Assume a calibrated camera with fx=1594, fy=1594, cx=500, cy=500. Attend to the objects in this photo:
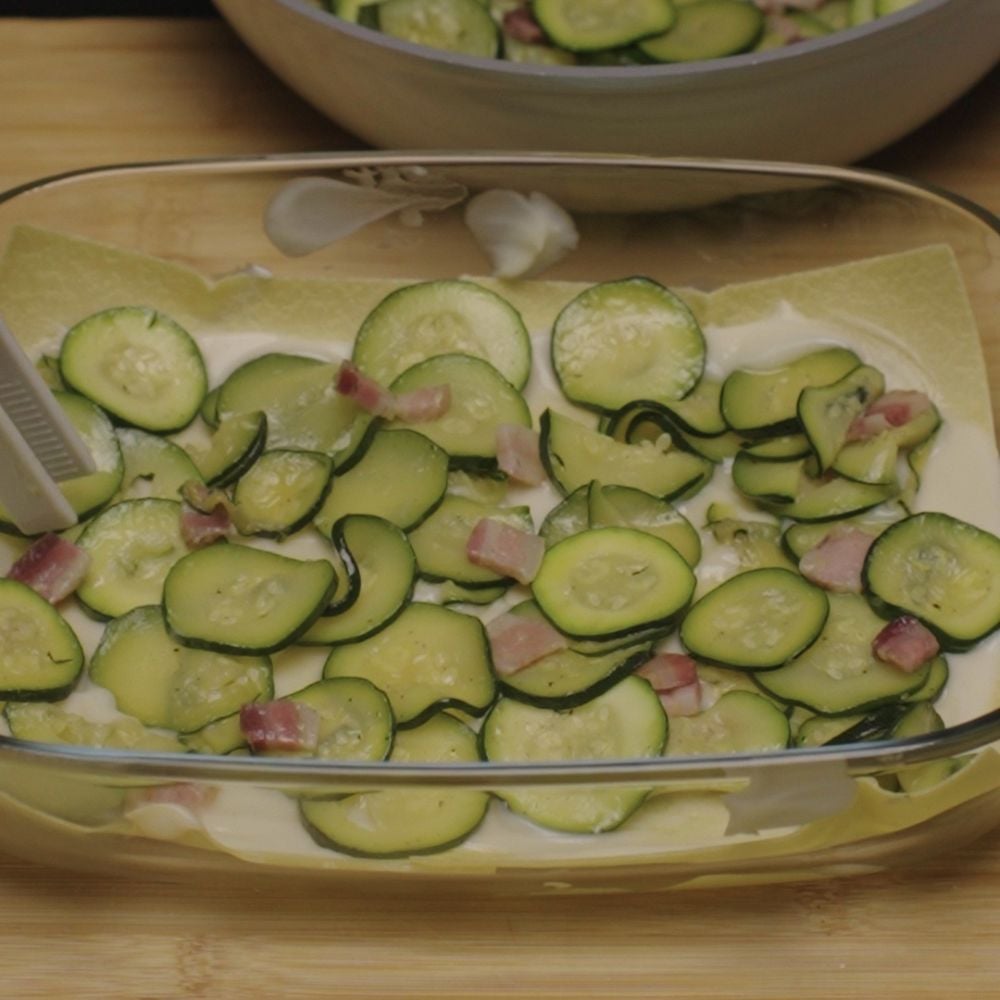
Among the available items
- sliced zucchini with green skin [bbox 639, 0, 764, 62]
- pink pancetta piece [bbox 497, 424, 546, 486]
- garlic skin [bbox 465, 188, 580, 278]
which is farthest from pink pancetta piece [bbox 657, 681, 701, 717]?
sliced zucchini with green skin [bbox 639, 0, 764, 62]

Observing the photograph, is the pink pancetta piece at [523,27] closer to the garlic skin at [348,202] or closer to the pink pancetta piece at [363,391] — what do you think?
the garlic skin at [348,202]

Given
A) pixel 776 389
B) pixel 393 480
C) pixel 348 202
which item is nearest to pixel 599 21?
pixel 348 202

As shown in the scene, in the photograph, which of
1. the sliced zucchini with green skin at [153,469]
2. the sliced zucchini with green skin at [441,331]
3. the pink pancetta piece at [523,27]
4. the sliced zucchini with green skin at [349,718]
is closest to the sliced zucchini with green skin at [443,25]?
the pink pancetta piece at [523,27]

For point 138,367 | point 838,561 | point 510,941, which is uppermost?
point 838,561

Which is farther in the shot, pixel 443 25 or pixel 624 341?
pixel 443 25

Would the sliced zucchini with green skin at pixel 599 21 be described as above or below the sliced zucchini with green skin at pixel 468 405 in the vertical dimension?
above

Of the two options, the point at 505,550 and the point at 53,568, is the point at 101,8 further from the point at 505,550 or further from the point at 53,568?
the point at 505,550

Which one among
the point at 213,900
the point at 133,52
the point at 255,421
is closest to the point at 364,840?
the point at 213,900
